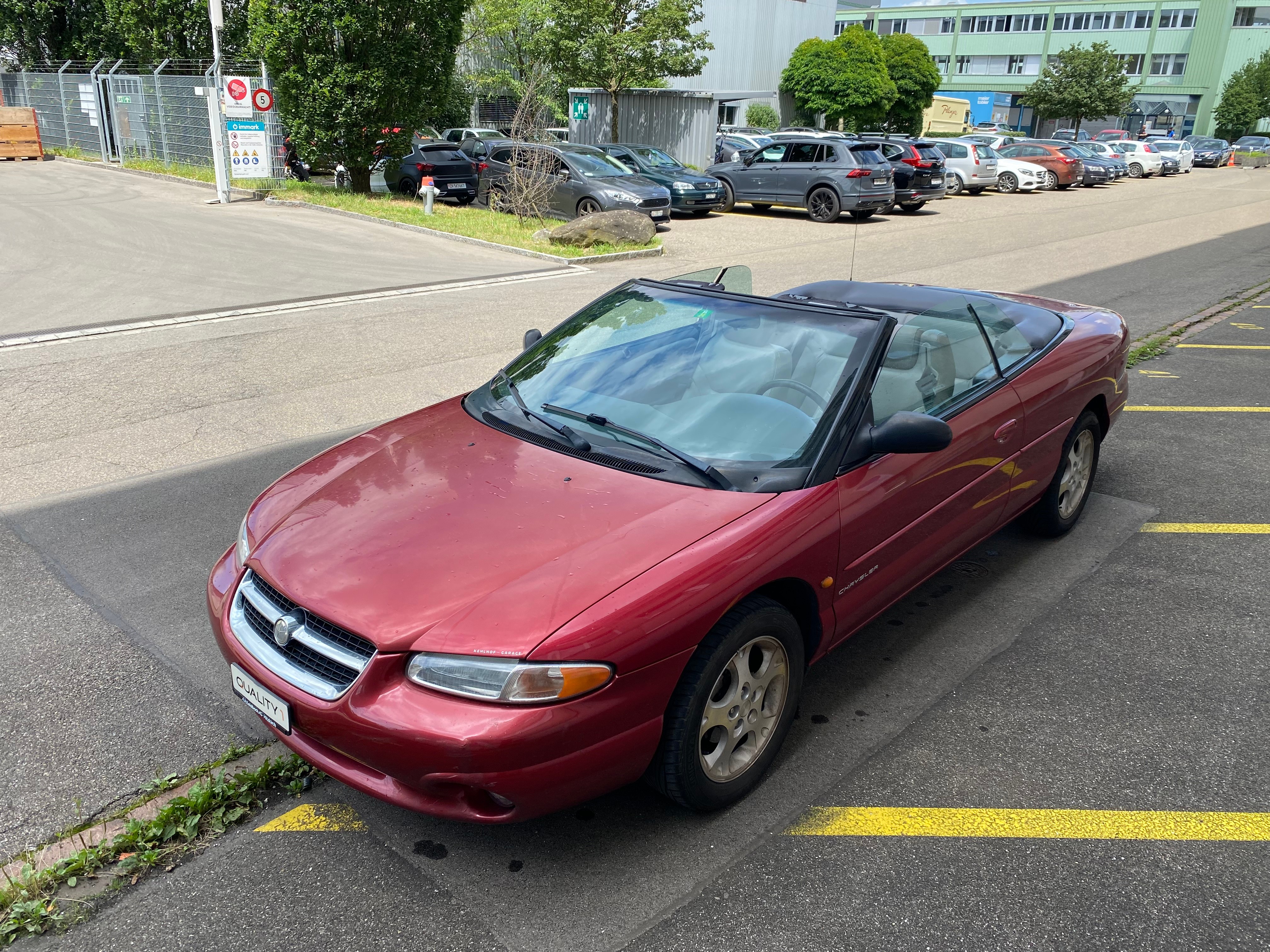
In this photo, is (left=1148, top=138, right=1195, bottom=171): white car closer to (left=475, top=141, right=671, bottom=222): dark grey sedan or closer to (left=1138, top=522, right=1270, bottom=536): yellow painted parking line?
(left=475, top=141, right=671, bottom=222): dark grey sedan

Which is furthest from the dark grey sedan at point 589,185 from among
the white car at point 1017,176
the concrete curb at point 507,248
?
the white car at point 1017,176

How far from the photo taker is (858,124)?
161ft

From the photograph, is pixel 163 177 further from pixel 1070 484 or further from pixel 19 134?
pixel 1070 484

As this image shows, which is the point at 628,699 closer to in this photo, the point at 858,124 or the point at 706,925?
the point at 706,925

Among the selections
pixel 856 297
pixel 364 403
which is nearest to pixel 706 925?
pixel 856 297

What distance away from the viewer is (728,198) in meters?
23.0

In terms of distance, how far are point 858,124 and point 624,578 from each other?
5112cm

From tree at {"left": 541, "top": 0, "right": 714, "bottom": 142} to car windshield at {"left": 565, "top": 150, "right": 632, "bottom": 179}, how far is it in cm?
841

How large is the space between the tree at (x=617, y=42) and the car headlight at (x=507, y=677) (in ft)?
88.4

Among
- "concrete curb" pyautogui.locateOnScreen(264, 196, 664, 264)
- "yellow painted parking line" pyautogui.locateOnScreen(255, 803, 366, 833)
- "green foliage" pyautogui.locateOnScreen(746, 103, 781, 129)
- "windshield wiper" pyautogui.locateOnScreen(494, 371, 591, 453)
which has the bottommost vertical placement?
"yellow painted parking line" pyautogui.locateOnScreen(255, 803, 366, 833)

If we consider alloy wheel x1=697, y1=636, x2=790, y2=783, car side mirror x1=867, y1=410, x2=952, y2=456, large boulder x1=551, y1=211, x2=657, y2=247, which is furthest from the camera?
large boulder x1=551, y1=211, x2=657, y2=247

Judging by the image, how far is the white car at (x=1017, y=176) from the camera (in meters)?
30.6

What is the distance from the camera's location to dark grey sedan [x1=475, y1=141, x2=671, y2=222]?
18.2 meters

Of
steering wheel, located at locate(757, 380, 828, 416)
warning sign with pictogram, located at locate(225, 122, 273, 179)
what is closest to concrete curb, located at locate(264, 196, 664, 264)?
warning sign with pictogram, located at locate(225, 122, 273, 179)
